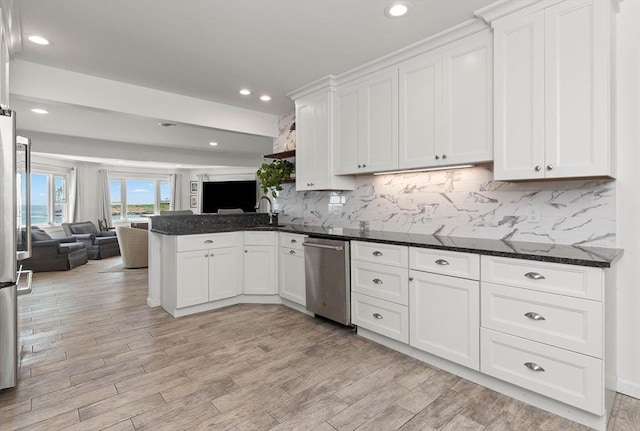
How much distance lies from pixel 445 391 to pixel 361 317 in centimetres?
95

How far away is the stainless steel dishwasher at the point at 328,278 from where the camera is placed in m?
3.05

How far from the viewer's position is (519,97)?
2.21m

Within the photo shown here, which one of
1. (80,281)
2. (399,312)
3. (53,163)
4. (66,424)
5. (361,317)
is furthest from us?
(53,163)

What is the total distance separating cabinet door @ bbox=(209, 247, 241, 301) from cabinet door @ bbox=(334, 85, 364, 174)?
1.52m

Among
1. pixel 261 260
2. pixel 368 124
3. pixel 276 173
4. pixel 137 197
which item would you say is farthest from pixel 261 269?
pixel 137 197

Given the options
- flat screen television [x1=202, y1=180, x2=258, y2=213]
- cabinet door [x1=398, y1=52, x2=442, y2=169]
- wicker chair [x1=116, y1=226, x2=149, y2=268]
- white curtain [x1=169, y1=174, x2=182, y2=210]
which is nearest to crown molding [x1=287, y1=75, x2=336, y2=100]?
cabinet door [x1=398, y1=52, x2=442, y2=169]

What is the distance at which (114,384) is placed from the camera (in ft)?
7.27

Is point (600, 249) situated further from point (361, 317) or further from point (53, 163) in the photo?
point (53, 163)

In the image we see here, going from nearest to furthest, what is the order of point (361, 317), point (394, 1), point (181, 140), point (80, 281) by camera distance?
1. point (394, 1)
2. point (361, 317)
3. point (80, 281)
4. point (181, 140)

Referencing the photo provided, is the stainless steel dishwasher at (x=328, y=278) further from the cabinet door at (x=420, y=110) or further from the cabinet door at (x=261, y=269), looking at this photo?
the cabinet door at (x=420, y=110)

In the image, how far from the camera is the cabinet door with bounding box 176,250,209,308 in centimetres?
348

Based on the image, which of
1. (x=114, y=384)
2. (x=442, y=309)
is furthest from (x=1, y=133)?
(x=442, y=309)

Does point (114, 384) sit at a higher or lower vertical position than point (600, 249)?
lower

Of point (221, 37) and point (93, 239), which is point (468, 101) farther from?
point (93, 239)
